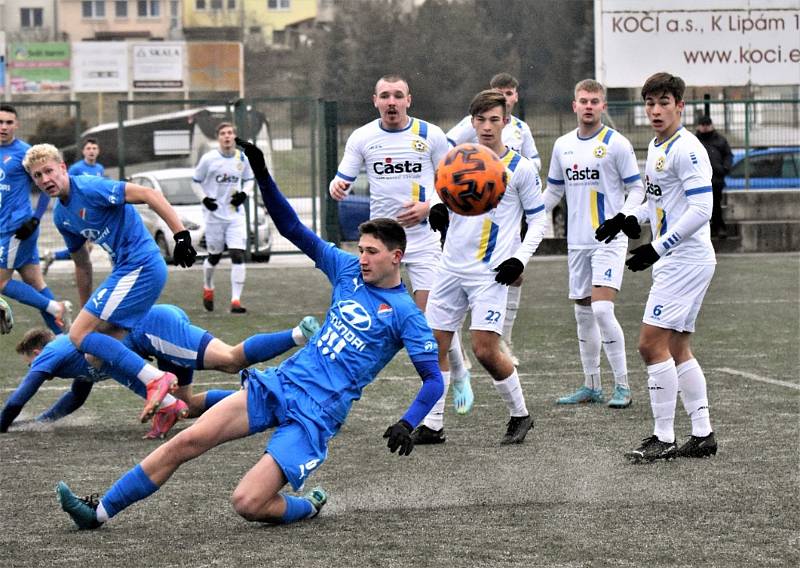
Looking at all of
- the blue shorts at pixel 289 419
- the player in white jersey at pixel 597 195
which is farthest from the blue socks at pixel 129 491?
the player in white jersey at pixel 597 195

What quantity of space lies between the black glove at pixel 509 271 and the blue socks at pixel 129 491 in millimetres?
2513

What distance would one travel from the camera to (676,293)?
7.93m

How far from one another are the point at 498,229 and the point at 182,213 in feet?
54.7

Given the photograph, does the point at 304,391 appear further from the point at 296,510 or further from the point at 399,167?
the point at 399,167

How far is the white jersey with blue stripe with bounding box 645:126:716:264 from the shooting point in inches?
305

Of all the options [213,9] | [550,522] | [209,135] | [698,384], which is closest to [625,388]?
[698,384]

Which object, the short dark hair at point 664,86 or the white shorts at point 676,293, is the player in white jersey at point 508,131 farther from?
the white shorts at point 676,293

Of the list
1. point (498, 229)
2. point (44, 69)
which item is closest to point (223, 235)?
point (498, 229)

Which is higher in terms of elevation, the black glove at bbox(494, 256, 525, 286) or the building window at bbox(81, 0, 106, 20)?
the building window at bbox(81, 0, 106, 20)

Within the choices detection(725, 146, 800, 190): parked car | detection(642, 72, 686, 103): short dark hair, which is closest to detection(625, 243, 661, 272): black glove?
detection(642, 72, 686, 103): short dark hair

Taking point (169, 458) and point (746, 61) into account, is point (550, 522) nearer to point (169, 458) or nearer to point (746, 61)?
point (169, 458)

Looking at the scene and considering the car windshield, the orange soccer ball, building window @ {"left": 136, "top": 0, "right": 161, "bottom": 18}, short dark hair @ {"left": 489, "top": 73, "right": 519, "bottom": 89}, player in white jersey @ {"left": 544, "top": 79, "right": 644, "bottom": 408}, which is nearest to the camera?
the orange soccer ball

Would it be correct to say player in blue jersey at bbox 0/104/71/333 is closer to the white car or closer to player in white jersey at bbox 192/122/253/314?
player in white jersey at bbox 192/122/253/314

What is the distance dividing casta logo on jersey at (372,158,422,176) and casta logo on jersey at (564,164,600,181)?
1041 mm
